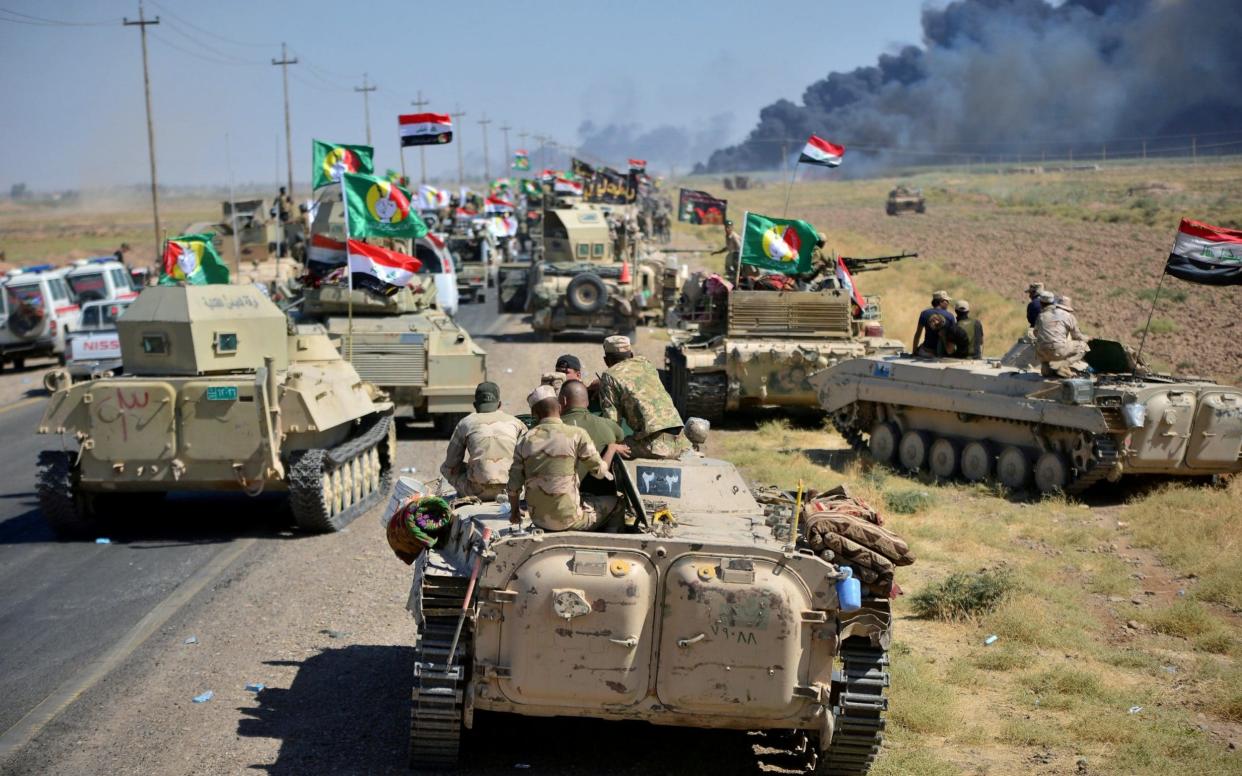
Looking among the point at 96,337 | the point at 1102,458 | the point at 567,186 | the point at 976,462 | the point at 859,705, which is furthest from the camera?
the point at 567,186

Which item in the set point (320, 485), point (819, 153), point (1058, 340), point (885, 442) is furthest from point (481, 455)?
point (819, 153)

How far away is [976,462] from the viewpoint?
16297 millimetres

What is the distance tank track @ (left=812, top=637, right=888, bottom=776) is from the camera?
23.5 ft

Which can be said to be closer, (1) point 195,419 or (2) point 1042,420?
(1) point 195,419

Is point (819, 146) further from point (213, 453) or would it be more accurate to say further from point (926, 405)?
point (213, 453)

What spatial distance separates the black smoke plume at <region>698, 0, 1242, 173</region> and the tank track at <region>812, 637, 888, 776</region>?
92.0m

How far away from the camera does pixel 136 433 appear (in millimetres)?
13062

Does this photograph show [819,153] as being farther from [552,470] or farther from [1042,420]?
[552,470]

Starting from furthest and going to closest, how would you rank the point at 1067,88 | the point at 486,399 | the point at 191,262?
the point at 1067,88 → the point at 191,262 → the point at 486,399

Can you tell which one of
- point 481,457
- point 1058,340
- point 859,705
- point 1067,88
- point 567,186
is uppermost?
point 1067,88

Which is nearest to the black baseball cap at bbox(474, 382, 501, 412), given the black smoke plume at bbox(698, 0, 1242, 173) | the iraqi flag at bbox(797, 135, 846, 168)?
the iraqi flag at bbox(797, 135, 846, 168)

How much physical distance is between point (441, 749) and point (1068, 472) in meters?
9.67

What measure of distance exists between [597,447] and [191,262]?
54.1 feet

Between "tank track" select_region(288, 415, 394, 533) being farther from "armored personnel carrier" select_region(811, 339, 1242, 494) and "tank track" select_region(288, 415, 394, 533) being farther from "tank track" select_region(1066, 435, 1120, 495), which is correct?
"tank track" select_region(1066, 435, 1120, 495)
